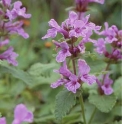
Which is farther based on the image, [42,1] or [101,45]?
[42,1]

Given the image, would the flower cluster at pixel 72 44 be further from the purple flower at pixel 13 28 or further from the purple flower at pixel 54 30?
the purple flower at pixel 13 28

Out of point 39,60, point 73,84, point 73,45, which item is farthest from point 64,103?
point 39,60

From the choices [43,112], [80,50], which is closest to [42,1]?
[43,112]

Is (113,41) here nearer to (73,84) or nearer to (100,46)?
(100,46)

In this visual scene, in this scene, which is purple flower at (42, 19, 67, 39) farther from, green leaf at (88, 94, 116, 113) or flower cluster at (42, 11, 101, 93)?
green leaf at (88, 94, 116, 113)

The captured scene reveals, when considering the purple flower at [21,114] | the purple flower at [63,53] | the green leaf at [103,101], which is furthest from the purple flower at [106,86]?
the purple flower at [21,114]

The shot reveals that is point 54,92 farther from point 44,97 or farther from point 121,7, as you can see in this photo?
point 121,7

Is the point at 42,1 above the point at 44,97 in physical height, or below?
above
